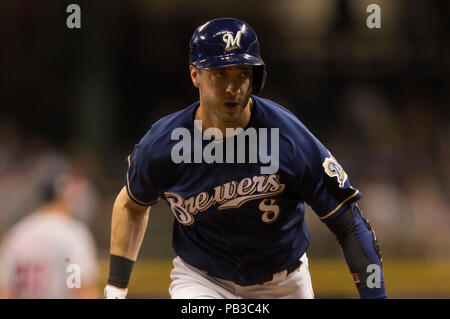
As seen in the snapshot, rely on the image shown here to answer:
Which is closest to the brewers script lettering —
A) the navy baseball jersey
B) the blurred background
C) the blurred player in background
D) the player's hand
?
the navy baseball jersey

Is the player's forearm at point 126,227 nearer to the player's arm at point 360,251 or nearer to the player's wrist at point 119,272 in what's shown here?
the player's wrist at point 119,272

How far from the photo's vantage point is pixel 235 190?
11.2 feet

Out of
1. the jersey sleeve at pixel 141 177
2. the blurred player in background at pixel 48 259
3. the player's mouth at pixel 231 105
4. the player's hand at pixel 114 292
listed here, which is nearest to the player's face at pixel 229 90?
the player's mouth at pixel 231 105

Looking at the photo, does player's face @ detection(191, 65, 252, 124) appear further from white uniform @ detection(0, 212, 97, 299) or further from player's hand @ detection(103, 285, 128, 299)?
white uniform @ detection(0, 212, 97, 299)

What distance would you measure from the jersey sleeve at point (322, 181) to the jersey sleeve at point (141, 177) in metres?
0.75

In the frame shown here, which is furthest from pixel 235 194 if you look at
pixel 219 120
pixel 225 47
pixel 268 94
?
pixel 268 94

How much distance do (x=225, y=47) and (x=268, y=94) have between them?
8.03 metres

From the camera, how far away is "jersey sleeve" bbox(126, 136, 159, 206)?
11.4ft

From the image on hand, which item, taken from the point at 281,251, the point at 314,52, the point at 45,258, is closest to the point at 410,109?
the point at 314,52

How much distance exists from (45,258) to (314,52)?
7782mm

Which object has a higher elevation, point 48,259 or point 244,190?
point 244,190

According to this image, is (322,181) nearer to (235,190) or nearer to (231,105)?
(235,190)

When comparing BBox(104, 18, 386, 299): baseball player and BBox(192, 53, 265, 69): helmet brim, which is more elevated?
BBox(192, 53, 265, 69): helmet brim
